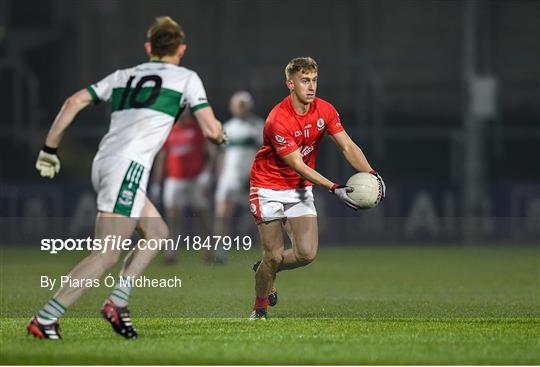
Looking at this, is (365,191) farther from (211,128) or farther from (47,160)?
(47,160)

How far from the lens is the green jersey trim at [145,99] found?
27.8ft

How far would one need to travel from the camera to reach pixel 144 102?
8.48 metres

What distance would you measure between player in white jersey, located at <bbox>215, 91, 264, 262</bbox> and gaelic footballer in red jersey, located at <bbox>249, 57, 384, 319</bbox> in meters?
8.36

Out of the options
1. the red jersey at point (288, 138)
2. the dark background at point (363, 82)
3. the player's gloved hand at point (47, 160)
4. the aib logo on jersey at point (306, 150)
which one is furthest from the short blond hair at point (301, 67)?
the dark background at point (363, 82)

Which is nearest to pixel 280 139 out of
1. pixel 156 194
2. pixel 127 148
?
pixel 127 148

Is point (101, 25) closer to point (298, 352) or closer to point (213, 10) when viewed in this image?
point (213, 10)

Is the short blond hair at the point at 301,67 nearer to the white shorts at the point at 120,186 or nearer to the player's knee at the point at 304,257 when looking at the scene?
the player's knee at the point at 304,257

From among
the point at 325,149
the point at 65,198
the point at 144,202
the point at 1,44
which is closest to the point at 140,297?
the point at 144,202

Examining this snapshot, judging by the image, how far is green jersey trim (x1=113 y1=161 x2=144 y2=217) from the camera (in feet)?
27.3

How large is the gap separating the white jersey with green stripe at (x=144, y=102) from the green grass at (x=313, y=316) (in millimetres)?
1255

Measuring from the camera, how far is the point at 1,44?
88.8 ft

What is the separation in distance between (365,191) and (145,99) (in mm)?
2064

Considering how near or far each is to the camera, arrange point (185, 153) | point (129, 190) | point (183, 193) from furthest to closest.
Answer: point (185, 153) < point (183, 193) < point (129, 190)

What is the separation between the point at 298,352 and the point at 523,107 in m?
23.0
